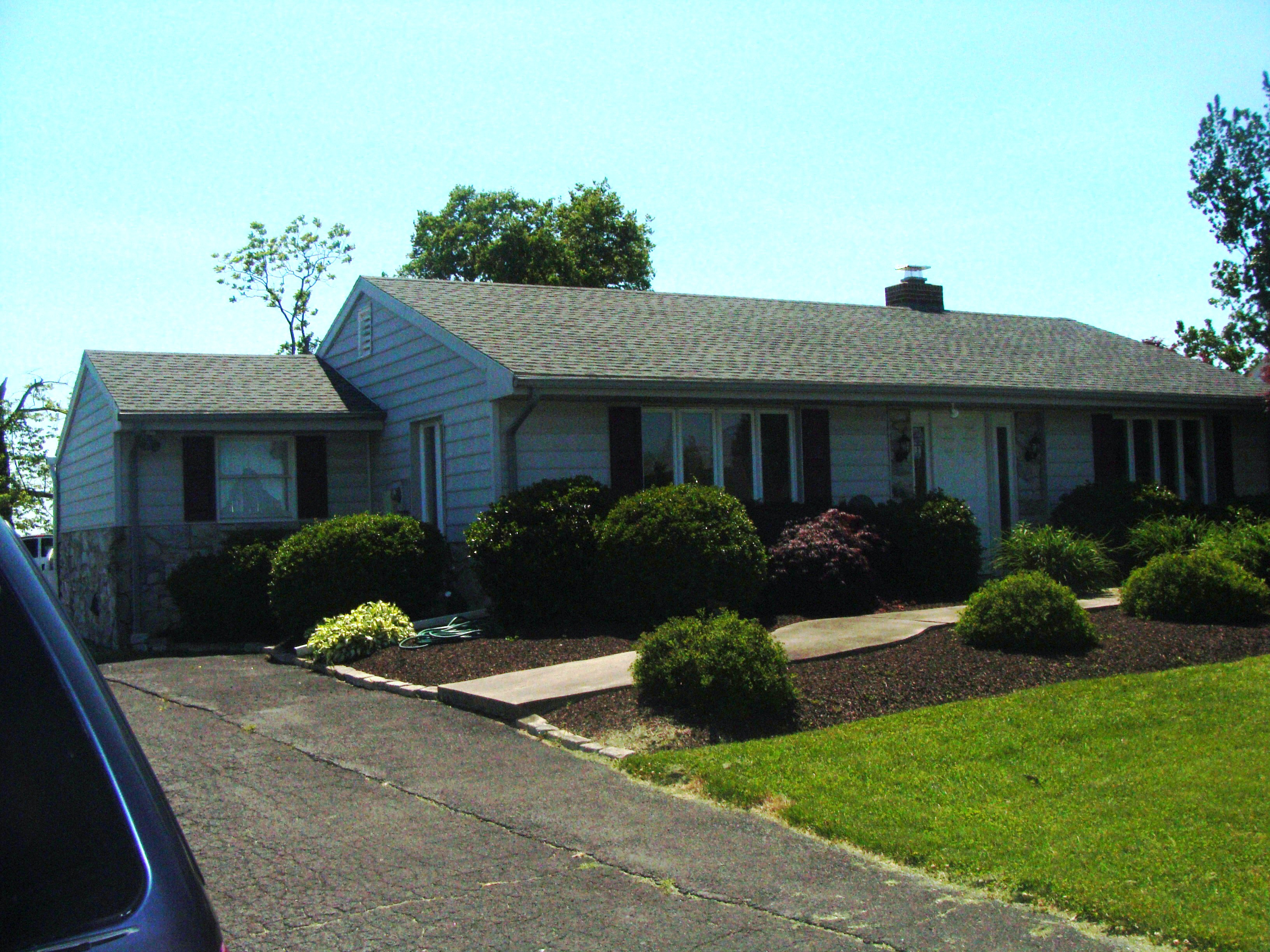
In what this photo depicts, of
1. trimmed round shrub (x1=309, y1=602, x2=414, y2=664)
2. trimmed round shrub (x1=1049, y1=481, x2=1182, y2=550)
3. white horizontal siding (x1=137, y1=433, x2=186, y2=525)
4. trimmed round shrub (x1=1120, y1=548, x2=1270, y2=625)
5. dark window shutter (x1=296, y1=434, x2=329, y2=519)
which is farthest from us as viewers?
dark window shutter (x1=296, y1=434, x2=329, y2=519)

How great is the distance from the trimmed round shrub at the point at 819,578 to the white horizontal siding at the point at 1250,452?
1024 centimetres

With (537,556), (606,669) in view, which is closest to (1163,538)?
(537,556)

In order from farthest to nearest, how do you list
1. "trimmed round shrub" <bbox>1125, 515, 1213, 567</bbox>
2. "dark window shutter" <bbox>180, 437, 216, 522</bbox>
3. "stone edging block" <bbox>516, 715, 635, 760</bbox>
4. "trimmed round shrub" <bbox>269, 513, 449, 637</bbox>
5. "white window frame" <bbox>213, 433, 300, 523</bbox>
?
"white window frame" <bbox>213, 433, 300, 523</bbox> → "dark window shutter" <bbox>180, 437, 216, 522</bbox> → "trimmed round shrub" <bbox>1125, 515, 1213, 567</bbox> → "trimmed round shrub" <bbox>269, 513, 449, 637</bbox> → "stone edging block" <bbox>516, 715, 635, 760</bbox>

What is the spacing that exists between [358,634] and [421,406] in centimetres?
513

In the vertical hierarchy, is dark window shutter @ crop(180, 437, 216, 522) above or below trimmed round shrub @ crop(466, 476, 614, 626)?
above

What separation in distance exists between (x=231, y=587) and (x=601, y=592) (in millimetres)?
5915

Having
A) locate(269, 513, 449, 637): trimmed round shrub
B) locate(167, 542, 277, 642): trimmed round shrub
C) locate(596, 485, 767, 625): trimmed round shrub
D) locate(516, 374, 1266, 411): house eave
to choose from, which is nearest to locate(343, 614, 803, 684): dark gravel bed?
locate(596, 485, 767, 625): trimmed round shrub

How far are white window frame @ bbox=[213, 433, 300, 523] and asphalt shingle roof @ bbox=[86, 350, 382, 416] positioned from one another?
A: 0.50m

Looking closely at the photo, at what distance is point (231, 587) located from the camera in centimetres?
1550

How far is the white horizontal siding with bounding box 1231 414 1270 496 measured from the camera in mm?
20156

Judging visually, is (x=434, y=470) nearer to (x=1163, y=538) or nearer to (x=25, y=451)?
(x=1163, y=538)

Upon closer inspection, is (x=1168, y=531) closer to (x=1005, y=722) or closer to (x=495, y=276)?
(x=1005, y=722)

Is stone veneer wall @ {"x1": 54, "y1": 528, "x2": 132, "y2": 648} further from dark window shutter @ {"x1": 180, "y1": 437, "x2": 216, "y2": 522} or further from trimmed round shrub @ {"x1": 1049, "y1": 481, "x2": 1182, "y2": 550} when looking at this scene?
trimmed round shrub @ {"x1": 1049, "y1": 481, "x2": 1182, "y2": 550}

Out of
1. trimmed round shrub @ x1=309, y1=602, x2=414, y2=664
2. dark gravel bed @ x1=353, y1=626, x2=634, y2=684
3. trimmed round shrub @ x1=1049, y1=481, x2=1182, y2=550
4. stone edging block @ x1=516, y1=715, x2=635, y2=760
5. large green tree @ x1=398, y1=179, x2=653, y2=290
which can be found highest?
large green tree @ x1=398, y1=179, x2=653, y2=290
